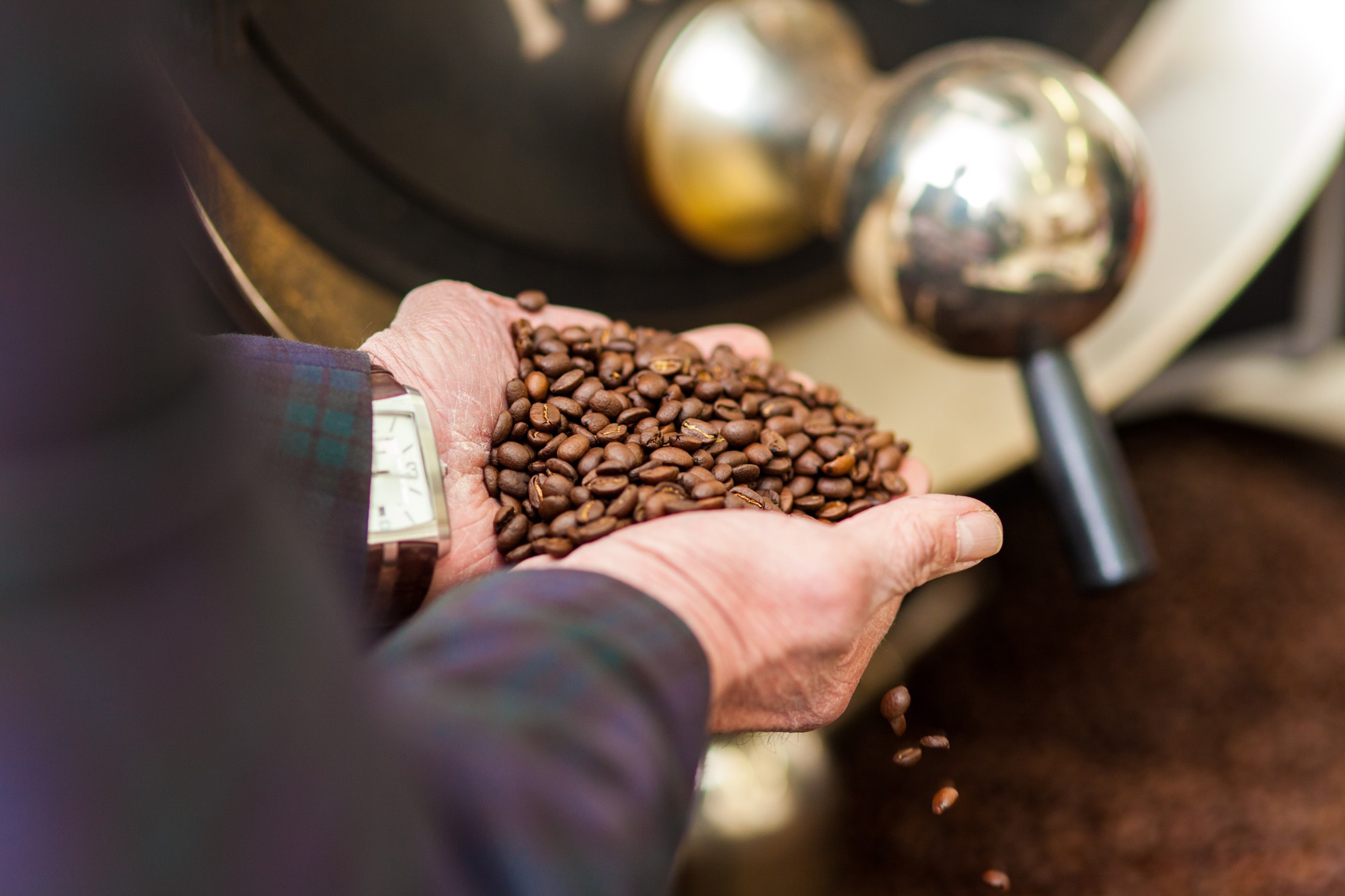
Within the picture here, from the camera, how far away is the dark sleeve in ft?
0.85

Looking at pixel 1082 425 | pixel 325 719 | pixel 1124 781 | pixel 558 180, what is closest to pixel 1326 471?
pixel 1124 781

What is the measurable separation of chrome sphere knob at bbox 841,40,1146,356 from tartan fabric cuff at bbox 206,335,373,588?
410 mm

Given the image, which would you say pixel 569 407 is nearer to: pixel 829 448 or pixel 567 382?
pixel 567 382

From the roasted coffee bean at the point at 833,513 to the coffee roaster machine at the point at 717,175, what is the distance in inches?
9.6

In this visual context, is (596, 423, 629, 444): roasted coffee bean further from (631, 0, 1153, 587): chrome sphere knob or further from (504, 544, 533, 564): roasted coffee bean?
(631, 0, 1153, 587): chrome sphere knob

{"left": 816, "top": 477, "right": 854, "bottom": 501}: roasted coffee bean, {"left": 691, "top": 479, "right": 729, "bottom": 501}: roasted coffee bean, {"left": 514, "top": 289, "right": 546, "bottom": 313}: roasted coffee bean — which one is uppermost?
{"left": 514, "top": 289, "right": 546, "bottom": 313}: roasted coffee bean

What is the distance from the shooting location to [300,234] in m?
0.67

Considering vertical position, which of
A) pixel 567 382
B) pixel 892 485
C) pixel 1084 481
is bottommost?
pixel 1084 481

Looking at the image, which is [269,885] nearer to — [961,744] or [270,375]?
[270,375]

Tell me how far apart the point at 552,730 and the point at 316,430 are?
0.23 m

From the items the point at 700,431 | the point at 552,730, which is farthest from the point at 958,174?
the point at 552,730

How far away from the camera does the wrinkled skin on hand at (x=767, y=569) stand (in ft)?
1.26

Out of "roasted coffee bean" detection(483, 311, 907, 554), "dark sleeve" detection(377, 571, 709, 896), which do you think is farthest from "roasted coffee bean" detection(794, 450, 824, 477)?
"dark sleeve" detection(377, 571, 709, 896)

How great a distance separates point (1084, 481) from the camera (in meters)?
0.68
